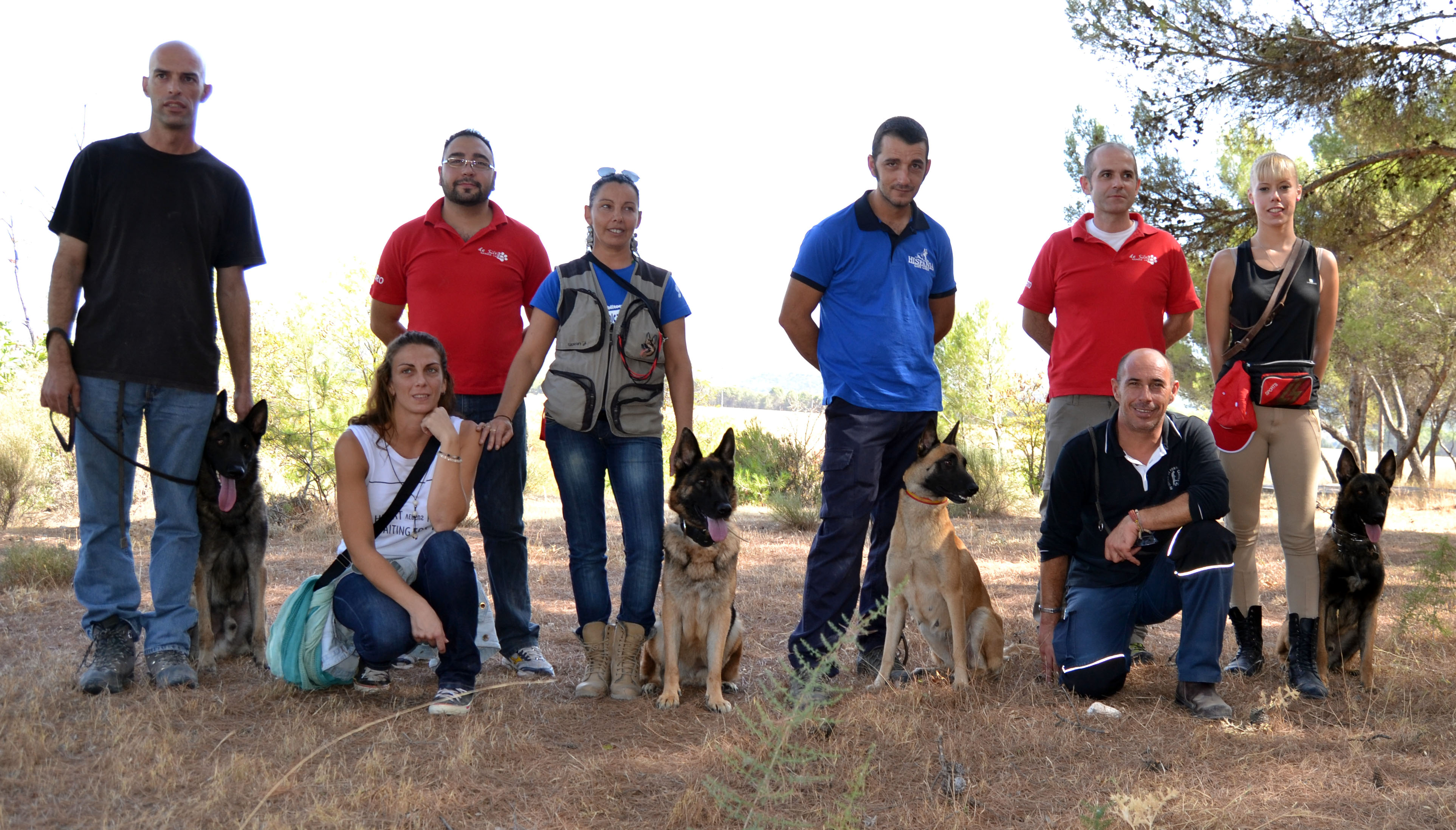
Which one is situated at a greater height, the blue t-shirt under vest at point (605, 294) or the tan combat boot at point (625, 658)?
the blue t-shirt under vest at point (605, 294)

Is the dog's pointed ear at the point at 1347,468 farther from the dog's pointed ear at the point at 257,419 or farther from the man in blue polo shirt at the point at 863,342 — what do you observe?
the dog's pointed ear at the point at 257,419

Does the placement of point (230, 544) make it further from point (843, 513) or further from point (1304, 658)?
point (1304, 658)

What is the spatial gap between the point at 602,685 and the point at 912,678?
1383 millimetres

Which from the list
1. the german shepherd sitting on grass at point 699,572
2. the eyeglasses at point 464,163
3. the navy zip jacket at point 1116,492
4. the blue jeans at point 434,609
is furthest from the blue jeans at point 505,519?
the navy zip jacket at point 1116,492

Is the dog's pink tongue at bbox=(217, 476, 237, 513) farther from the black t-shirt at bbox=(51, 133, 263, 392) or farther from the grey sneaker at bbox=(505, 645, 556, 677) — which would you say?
the grey sneaker at bbox=(505, 645, 556, 677)

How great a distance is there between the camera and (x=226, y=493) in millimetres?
4336

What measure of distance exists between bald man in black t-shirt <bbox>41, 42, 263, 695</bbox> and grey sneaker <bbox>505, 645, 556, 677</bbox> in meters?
1.34

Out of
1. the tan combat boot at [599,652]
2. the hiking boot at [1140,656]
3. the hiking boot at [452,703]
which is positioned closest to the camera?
the hiking boot at [452,703]

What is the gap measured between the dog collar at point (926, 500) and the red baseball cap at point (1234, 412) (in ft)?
3.86

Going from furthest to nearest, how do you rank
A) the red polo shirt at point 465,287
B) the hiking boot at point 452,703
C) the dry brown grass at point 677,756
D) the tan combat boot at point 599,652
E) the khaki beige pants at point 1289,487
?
1. the red polo shirt at point 465,287
2. the khaki beige pants at point 1289,487
3. the tan combat boot at point 599,652
4. the hiking boot at point 452,703
5. the dry brown grass at point 677,756

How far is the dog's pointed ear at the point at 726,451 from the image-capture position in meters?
4.08

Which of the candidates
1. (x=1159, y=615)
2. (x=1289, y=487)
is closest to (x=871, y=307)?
(x=1159, y=615)

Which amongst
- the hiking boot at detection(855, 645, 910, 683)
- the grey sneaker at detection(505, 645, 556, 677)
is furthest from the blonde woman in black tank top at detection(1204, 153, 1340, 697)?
the grey sneaker at detection(505, 645, 556, 677)

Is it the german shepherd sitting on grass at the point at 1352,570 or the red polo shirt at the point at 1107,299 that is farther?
the red polo shirt at the point at 1107,299
